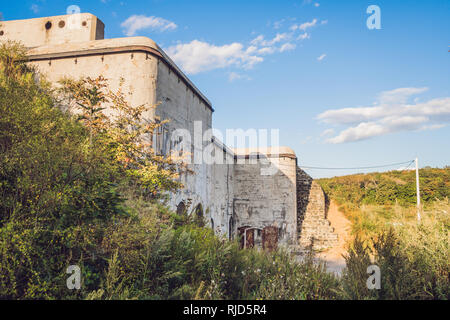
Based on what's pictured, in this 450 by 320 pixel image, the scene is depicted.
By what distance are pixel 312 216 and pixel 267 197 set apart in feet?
10.4

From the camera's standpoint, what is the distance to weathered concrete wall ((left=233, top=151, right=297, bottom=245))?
17.4 meters

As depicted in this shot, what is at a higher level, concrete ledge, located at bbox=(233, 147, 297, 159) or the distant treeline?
concrete ledge, located at bbox=(233, 147, 297, 159)

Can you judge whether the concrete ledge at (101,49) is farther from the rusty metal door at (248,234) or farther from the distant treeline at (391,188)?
the distant treeline at (391,188)

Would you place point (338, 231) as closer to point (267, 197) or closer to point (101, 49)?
point (267, 197)

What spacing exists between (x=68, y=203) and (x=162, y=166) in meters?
4.76

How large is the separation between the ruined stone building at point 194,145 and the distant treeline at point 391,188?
3.26 metres

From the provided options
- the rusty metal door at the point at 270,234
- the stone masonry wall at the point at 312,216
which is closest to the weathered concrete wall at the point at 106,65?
the rusty metal door at the point at 270,234

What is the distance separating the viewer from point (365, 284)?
483 centimetres

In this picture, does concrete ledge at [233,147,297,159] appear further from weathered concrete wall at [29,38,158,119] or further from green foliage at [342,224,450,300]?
green foliage at [342,224,450,300]

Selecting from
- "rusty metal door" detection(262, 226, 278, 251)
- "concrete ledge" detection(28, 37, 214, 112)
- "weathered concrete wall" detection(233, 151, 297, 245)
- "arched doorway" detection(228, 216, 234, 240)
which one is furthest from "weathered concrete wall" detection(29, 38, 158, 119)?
"rusty metal door" detection(262, 226, 278, 251)

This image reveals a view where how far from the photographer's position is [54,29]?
37.7 ft

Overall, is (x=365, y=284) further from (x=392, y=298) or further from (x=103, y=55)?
(x=103, y=55)

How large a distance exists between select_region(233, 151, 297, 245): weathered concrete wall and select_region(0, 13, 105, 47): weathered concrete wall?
1066 centimetres

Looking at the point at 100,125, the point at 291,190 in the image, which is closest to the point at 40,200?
the point at 100,125
